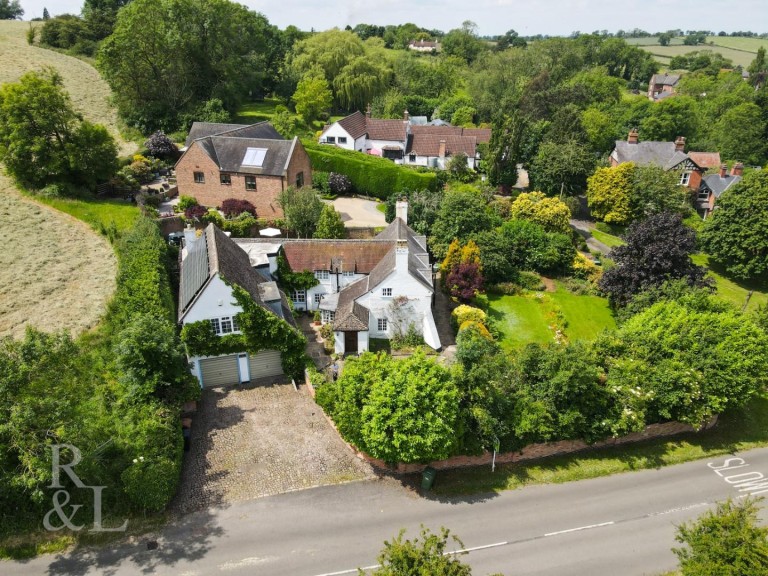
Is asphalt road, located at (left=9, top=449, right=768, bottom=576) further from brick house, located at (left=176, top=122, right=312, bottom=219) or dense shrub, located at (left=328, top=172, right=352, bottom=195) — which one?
dense shrub, located at (left=328, top=172, right=352, bottom=195)

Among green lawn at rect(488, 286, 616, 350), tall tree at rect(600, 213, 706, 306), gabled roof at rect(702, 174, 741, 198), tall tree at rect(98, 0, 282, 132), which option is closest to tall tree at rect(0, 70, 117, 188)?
tall tree at rect(98, 0, 282, 132)

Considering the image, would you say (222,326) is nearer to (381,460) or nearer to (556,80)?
(381,460)

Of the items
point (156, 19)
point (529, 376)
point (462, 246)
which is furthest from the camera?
point (156, 19)

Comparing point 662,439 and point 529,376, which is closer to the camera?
point 529,376

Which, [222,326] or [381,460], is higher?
[222,326]

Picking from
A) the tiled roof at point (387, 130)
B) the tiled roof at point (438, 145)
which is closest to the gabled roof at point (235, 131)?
the tiled roof at point (387, 130)

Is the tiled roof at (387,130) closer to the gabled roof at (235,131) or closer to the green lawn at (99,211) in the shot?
the gabled roof at (235,131)

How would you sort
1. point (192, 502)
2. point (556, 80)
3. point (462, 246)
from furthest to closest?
point (556, 80) → point (462, 246) → point (192, 502)

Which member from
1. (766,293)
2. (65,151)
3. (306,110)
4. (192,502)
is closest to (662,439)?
(192,502)
